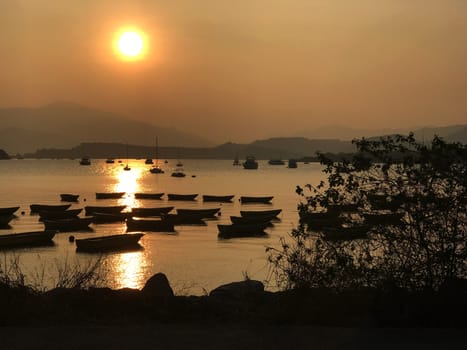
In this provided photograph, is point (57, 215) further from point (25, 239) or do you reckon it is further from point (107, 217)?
point (25, 239)

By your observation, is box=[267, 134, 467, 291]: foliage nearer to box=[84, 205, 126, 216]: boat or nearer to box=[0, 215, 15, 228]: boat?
box=[0, 215, 15, 228]: boat

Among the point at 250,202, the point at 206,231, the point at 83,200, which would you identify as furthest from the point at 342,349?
the point at 83,200

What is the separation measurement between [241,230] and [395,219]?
3912cm

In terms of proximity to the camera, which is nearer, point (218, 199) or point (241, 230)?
point (241, 230)

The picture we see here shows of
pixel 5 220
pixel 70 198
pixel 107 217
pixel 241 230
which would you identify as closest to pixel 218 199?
pixel 70 198

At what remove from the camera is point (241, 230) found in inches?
1941

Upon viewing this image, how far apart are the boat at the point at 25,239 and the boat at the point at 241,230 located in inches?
529

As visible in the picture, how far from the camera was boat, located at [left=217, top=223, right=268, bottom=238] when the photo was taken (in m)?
48.6

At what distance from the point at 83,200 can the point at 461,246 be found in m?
86.2

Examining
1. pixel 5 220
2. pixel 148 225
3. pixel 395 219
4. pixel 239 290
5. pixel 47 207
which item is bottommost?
pixel 148 225

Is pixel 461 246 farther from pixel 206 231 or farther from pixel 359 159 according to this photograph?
pixel 206 231

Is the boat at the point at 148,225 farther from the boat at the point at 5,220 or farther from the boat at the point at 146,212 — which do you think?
the boat at the point at 5,220

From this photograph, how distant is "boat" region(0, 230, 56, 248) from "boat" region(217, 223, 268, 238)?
1344 centimetres

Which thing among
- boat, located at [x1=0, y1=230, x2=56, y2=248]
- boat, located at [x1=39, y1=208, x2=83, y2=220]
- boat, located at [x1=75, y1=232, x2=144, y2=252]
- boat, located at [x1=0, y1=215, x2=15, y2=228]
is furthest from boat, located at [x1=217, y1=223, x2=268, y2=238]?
boat, located at [x1=0, y1=215, x2=15, y2=228]
